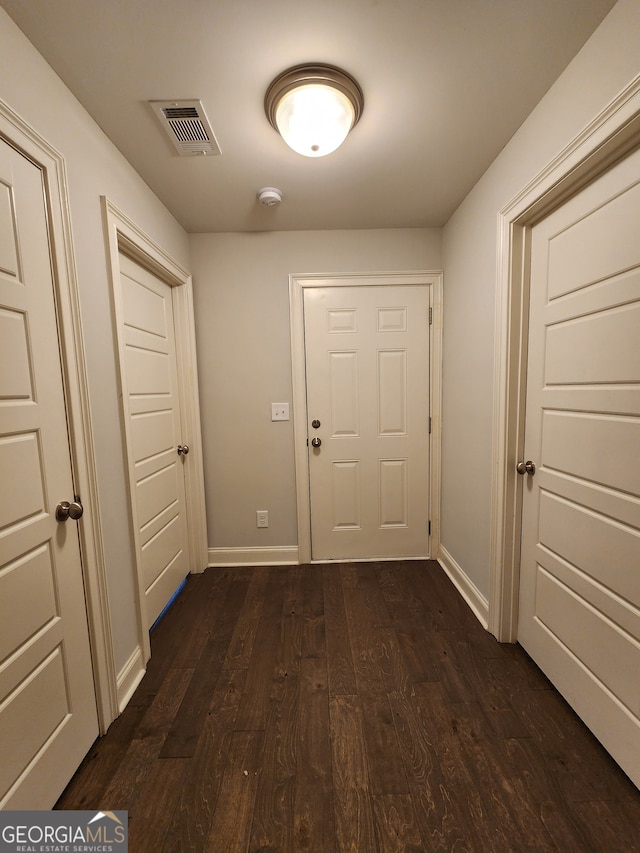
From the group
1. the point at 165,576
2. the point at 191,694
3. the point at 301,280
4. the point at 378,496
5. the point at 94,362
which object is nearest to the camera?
the point at 94,362

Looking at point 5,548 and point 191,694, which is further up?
point 5,548

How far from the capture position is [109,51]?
3.55ft

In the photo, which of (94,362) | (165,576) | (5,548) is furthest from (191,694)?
(94,362)

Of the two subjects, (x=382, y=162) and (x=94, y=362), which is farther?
(x=382, y=162)

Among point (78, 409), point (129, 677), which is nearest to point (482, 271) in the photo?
point (78, 409)

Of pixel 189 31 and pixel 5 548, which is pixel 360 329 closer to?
pixel 189 31

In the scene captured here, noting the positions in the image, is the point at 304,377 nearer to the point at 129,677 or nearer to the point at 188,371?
the point at 188,371

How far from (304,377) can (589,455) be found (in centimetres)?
168

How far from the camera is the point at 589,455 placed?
48.4 inches

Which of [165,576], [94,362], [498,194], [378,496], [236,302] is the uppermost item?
[498,194]

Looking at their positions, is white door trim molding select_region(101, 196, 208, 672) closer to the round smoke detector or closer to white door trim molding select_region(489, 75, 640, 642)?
the round smoke detector

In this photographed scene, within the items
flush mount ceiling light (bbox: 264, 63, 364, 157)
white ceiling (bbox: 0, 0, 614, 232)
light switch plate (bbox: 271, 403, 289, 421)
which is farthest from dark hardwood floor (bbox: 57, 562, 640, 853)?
white ceiling (bbox: 0, 0, 614, 232)

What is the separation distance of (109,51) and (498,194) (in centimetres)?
164

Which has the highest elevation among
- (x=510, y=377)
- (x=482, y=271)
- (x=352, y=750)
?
(x=482, y=271)
